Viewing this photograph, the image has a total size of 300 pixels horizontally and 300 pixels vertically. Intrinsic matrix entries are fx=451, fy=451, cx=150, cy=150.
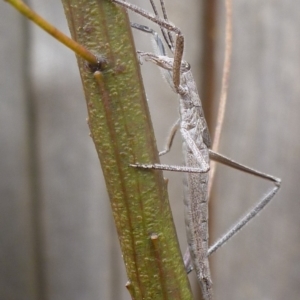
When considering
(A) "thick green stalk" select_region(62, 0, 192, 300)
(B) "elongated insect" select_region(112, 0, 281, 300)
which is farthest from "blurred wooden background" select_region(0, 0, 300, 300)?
(A) "thick green stalk" select_region(62, 0, 192, 300)

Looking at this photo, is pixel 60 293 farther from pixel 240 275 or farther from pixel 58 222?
pixel 240 275

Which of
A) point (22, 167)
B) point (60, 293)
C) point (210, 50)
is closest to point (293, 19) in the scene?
point (210, 50)

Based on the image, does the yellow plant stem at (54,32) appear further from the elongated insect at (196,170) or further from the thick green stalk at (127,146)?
the elongated insect at (196,170)

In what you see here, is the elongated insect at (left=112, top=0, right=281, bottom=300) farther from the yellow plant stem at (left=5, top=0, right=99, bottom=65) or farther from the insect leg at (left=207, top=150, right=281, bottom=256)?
the yellow plant stem at (left=5, top=0, right=99, bottom=65)

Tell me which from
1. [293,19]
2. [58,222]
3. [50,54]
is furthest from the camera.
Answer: [58,222]

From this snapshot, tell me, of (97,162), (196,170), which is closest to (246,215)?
(196,170)

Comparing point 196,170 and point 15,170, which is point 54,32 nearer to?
point 196,170

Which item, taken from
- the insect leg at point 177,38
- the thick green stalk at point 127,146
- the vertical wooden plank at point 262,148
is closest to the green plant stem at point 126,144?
the thick green stalk at point 127,146
